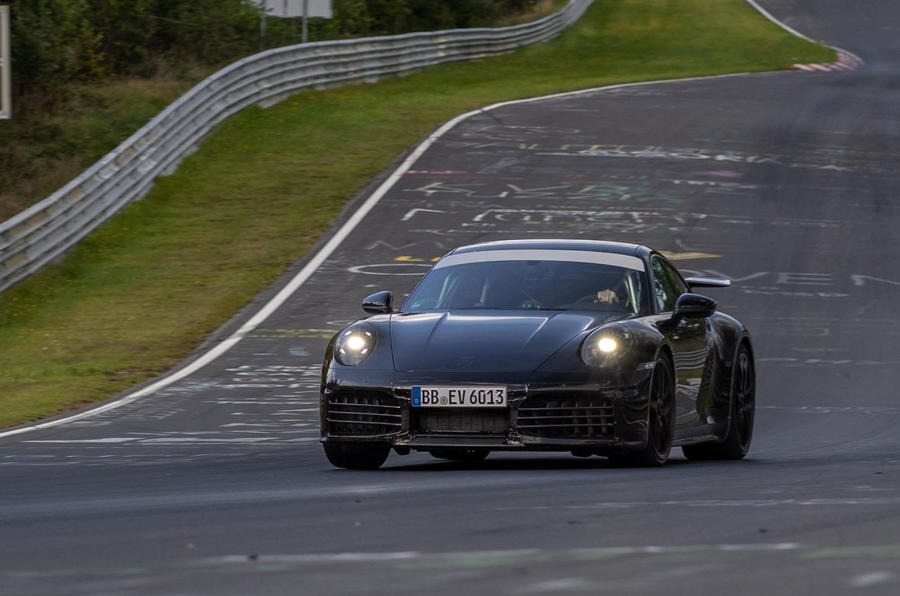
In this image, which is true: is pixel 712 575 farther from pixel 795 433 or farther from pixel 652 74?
pixel 652 74

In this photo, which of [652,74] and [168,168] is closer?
[168,168]

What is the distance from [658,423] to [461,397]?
1.16 meters

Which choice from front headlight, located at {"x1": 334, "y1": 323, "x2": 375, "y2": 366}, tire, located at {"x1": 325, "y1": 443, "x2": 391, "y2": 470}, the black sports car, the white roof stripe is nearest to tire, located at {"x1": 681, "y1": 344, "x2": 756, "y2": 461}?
the black sports car

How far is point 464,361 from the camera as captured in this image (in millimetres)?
9422

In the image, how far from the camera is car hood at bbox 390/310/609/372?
9.42m

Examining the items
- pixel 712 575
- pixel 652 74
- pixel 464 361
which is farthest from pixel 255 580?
pixel 652 74

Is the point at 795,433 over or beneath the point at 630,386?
beneath

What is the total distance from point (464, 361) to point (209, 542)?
3.15 meters

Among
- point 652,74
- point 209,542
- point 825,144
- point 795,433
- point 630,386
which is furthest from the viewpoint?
point 652,74

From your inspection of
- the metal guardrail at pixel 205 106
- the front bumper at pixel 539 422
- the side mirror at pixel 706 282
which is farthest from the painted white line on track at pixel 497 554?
the metal guardrail at pixel 205 106

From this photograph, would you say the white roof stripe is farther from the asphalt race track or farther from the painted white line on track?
the painted white line on track

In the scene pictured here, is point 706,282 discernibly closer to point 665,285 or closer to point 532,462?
point 665,285

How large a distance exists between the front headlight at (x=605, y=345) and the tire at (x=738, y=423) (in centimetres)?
176

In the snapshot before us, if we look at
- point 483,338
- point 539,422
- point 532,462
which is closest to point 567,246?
point 532,462
